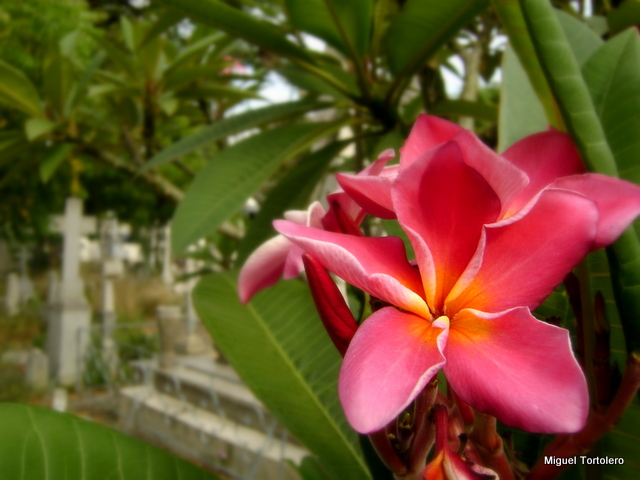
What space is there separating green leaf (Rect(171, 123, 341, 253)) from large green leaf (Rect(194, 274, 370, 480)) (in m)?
0.13

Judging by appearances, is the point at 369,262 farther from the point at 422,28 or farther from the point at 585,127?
the point at 422,28

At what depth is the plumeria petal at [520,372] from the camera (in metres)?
0.21

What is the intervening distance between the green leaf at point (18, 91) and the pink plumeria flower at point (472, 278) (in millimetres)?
1136

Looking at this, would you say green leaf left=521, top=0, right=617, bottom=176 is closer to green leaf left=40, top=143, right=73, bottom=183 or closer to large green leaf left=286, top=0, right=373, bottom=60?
large green leaf left=286, top=0, right=373, bottom=60

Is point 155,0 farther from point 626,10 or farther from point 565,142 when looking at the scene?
point 626,10

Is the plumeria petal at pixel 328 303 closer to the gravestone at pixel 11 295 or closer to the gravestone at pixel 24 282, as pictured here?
the gravestone at pixel 11 295

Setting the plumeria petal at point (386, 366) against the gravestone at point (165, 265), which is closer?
the plumeria petal at point (386, 366)

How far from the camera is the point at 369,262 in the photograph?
265 mm

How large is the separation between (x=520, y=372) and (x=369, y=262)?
8 centimetres

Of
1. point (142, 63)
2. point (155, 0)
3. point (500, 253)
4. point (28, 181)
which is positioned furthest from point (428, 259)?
point (28, 181)

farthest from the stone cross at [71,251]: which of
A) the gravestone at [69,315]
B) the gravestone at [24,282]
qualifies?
the gravestone at [24,282]

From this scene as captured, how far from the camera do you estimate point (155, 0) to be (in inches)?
27.5

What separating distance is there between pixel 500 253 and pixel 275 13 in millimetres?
1348

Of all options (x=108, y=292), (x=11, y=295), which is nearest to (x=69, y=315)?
(x=108, y=292)
